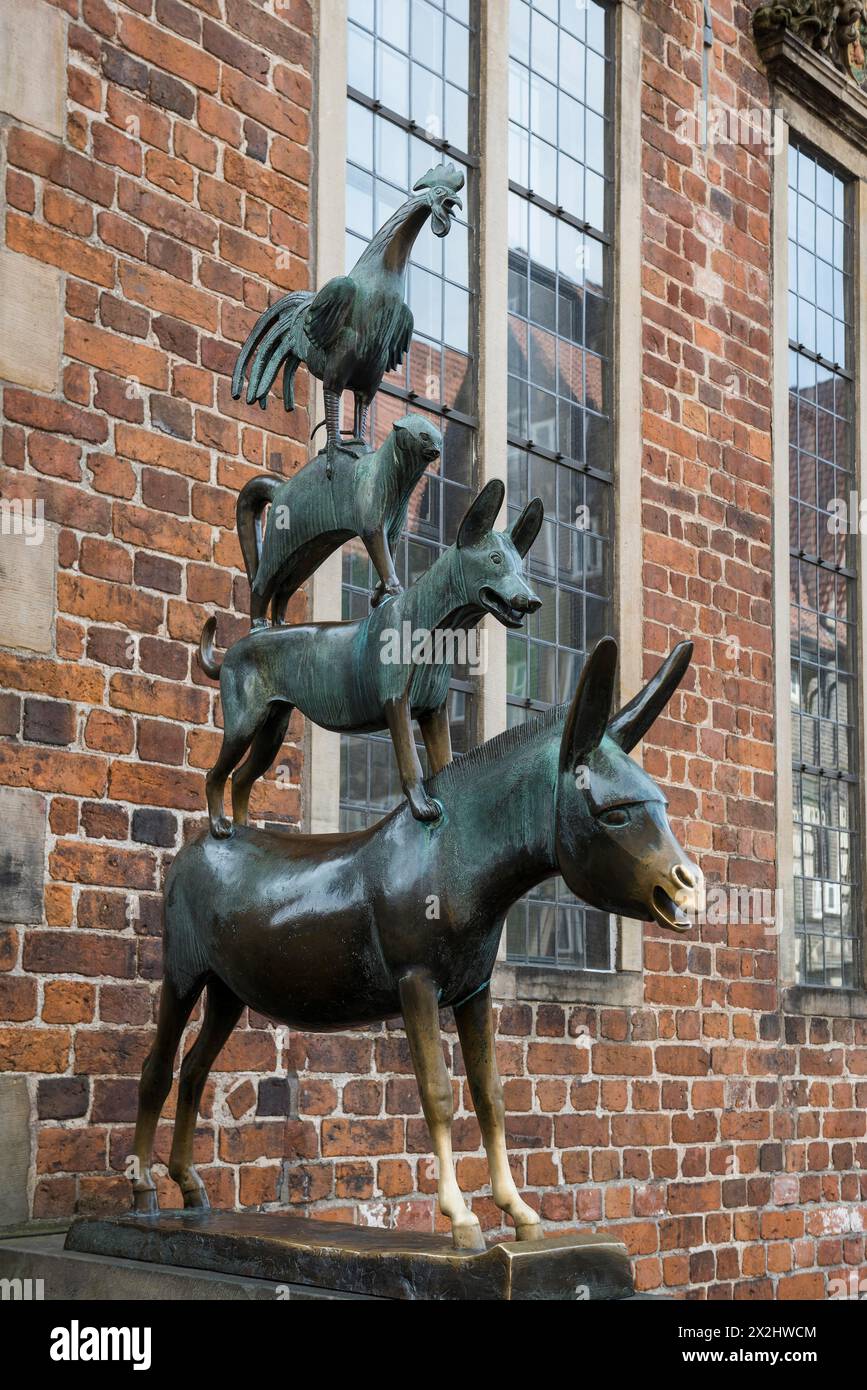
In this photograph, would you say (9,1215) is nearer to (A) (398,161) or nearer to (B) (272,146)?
(B) (272,146)

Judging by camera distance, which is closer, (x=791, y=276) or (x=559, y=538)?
(x=559, y=538)

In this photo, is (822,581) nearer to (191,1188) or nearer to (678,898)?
(191,1188)

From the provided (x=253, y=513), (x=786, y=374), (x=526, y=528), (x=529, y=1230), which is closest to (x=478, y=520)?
(x=526, y=528)

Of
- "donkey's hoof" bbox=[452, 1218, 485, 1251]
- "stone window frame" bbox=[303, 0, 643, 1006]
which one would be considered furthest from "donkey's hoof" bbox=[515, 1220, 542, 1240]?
"stone window frame" bbox=[303, 0, 643, 1006]

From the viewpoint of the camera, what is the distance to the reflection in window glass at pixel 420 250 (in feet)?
23.1

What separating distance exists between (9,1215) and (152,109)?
363cm

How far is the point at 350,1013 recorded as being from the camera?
11.6 feet

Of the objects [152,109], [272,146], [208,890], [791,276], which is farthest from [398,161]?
[208,890]

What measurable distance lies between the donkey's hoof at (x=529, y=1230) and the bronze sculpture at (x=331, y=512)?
1.32m

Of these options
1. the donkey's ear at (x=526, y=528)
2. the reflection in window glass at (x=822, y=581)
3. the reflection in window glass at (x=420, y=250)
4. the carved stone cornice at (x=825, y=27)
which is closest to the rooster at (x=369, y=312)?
the donkey's ear at (x=526, y=528)

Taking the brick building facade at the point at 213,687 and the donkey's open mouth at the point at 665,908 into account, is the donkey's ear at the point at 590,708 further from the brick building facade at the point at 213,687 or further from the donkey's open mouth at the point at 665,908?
the brick building facade at the point at 213,687

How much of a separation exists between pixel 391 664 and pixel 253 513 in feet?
2.67
